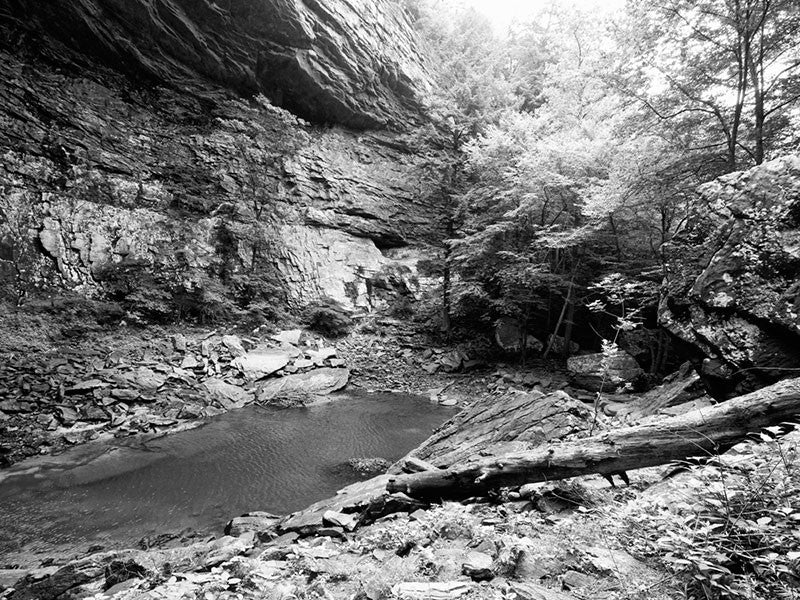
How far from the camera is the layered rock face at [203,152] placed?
12430 millimetres

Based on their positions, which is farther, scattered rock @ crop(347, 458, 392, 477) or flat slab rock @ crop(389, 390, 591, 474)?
scattered rock @ crop(347, 458, 392, 477)

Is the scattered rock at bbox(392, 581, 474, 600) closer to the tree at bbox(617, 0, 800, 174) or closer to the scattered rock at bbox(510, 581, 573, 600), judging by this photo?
the scattered rock at bbox(510, 581, 573, 600)

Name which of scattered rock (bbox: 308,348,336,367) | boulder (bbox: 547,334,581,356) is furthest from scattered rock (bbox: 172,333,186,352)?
boulder (bbox: 547,334,581,356)

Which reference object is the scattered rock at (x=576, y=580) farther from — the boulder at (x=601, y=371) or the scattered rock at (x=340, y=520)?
the boulder at (x=601, y=371)

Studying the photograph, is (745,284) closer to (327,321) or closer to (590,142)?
(590,142)

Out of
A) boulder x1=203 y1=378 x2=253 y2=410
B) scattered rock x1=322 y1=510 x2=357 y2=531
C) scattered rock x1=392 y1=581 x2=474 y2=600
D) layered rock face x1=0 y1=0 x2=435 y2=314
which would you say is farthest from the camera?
layered rock face x1=0 y1=0 x2=435 y2=314

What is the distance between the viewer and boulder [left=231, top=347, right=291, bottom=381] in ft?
39.6

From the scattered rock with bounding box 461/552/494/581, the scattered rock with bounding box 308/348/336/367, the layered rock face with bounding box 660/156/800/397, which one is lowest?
the scattered rock with bounding box 308/348/336/367

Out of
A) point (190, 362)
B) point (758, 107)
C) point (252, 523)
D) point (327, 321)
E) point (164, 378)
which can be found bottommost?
point (252, 523)

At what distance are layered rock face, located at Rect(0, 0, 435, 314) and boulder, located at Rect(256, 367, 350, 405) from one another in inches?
180

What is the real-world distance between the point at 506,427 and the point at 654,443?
9.96 feet

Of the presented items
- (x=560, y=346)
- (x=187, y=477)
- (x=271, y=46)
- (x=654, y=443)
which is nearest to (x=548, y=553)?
(x=654, y=443)

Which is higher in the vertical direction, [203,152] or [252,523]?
[203,152]

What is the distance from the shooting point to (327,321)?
1609 centimetres
